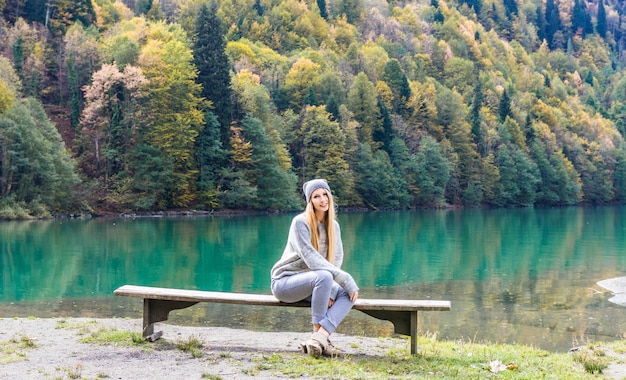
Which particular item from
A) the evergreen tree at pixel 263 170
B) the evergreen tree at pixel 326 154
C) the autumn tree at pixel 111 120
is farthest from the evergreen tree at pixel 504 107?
the autumn tree at pixel 111 120

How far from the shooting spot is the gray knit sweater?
330 inches

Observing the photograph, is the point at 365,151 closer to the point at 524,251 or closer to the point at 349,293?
the point at 524,251

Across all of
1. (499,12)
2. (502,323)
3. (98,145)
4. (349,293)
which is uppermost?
(499,12)

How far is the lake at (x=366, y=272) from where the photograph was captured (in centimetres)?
1536

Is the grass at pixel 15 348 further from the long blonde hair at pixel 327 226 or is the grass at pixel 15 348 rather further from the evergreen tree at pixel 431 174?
the evergreen tree at pixel 431 174

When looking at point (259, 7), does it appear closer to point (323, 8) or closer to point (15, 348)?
point (323, 8)

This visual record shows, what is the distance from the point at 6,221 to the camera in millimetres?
48906

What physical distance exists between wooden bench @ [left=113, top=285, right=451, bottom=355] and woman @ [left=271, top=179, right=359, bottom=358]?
0.22 m

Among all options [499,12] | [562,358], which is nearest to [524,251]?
[562,358]

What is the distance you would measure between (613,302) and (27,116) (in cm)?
4241

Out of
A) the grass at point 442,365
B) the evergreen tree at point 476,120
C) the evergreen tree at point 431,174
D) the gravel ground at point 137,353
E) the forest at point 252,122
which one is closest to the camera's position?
the gravel ground at point 137,353

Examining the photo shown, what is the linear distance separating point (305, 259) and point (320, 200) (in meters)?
0.71

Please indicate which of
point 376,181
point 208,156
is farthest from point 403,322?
point 376,181

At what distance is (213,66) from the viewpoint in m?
65.6
